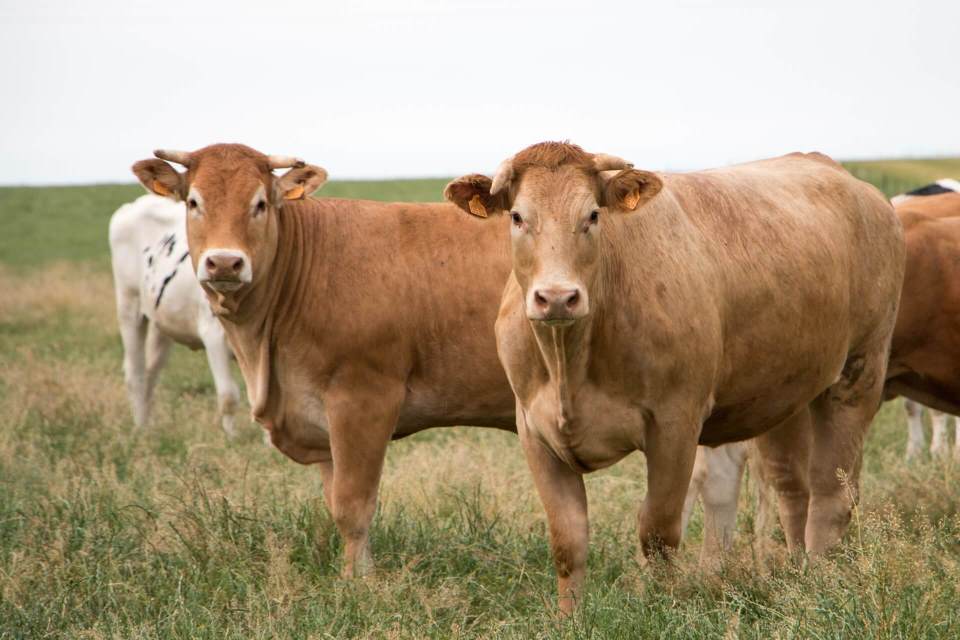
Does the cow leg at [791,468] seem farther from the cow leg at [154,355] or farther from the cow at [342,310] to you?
the cow leg at [154,355]

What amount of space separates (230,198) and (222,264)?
42 cm

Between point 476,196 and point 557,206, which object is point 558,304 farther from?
point 476,196

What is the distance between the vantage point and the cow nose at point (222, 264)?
5941mm

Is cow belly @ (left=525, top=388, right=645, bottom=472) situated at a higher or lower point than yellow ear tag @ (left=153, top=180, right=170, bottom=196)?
lower

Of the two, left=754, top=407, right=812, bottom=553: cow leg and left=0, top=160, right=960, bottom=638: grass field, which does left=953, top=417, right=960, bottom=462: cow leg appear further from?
left=754, top=407, right=812, bottom=553: cow leg

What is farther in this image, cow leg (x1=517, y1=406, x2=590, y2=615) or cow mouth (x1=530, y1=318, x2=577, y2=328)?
cow leg (x1=517, y1=406, x2=590, y2=615)

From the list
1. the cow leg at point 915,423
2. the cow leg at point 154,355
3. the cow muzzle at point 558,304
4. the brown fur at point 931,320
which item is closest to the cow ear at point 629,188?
the cow muzzle at point 558,304

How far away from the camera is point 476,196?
4.84 meters

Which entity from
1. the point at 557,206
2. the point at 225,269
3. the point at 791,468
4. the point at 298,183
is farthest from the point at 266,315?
the point at 791,468

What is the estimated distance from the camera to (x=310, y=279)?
258 inches

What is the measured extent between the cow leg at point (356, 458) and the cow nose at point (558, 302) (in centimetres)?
212

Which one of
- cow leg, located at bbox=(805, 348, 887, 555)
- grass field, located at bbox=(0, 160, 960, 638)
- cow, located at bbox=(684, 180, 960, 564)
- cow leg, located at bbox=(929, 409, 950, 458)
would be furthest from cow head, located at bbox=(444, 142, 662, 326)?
cow leg, located at bbox=(929, 409, 950, 458)

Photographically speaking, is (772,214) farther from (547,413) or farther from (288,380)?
(288,380)

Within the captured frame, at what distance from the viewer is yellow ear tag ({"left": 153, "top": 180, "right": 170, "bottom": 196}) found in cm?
653
